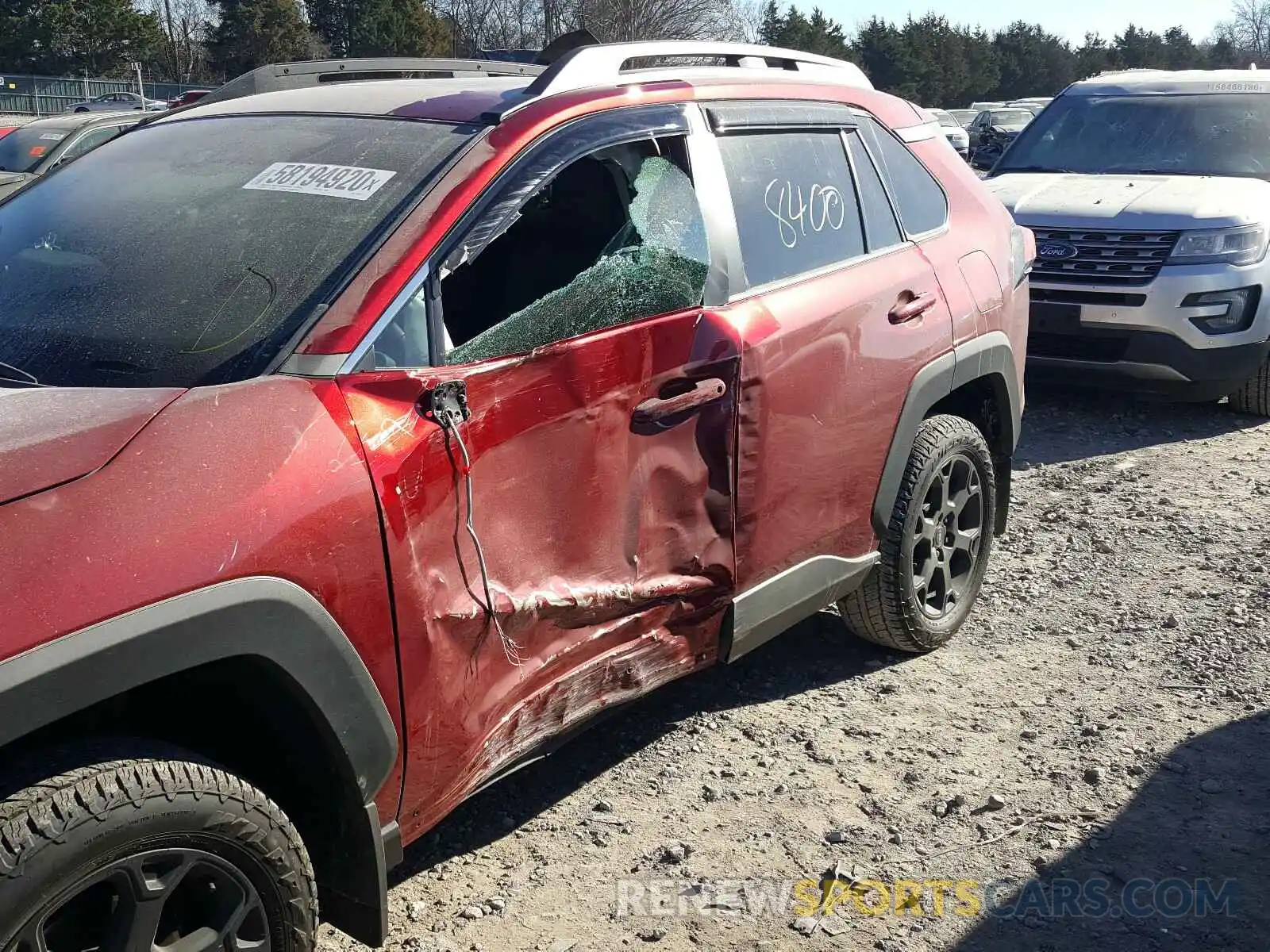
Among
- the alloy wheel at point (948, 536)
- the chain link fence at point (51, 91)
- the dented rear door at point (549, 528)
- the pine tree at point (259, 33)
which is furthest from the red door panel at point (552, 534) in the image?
the pine tree at point (259, 33)

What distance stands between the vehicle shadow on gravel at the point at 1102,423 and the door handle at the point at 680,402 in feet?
12.6

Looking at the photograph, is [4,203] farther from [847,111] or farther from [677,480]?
[847,111]

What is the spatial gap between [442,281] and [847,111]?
1.85 metres

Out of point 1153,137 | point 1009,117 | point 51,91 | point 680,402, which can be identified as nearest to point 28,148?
point 1153,137

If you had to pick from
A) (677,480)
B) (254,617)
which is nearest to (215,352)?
(254,617)

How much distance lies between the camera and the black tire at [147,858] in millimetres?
1714

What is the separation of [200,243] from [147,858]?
1.32m

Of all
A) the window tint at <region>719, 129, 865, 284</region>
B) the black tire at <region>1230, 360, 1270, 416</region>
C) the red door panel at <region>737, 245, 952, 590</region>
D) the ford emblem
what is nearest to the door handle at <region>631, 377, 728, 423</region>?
the red door panel at <region>737, 245, 952, 590</region>

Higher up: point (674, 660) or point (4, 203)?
point (4, 203)

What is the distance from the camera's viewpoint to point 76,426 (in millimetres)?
1998

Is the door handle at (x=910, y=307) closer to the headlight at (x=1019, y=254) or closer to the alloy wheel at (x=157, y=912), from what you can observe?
the headlight at (x=1019, y=254)

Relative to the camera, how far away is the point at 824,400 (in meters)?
3.29

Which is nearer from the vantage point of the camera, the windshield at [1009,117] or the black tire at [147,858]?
the black tire at [147,858]
